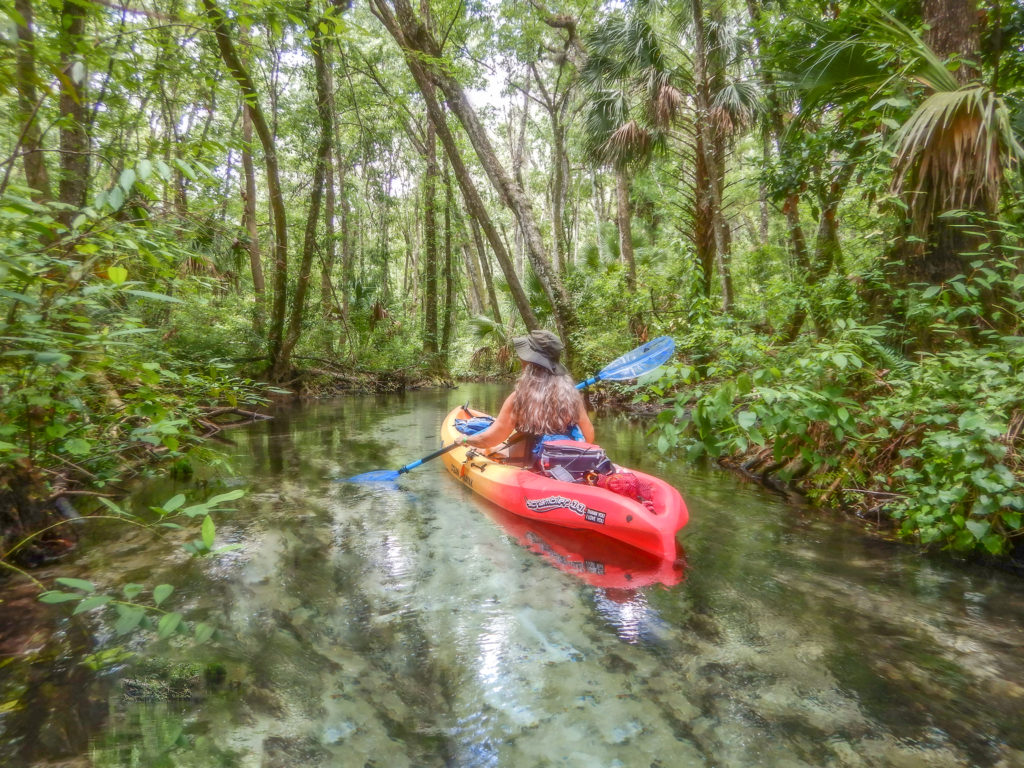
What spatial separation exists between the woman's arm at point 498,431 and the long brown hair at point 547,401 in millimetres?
240

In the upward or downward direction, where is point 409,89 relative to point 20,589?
upward

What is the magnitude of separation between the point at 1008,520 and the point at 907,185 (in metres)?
2.78

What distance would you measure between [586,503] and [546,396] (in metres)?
1.03

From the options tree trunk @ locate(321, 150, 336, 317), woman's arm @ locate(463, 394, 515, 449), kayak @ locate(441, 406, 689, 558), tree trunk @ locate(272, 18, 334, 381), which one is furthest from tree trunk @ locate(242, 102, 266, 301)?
kayak @ locate(441, 406, 689, 558)

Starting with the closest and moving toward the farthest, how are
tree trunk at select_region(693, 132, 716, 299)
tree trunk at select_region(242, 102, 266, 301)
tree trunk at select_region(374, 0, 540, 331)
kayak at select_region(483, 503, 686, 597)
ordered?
kayak at select_region(483, 503, 686, 597) < tree trunk at select_region(693, 132, 716, 299) < tree trunk at select_region(374, 0, 540, 331) < tree trunk at select_region(242, 102, 266, 301)

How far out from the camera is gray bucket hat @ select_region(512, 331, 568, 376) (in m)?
4.54

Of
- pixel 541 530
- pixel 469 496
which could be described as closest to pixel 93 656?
pixel 541 530

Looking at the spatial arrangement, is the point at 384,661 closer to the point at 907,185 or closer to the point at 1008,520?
the point at 1008,520

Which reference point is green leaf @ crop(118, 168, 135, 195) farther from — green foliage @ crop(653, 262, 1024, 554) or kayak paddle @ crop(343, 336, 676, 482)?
kayak paddle @ crop(343, 336, 676, 482)

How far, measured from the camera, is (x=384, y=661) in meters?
2.51

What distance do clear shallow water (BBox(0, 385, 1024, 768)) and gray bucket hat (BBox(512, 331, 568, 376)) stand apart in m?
1.41

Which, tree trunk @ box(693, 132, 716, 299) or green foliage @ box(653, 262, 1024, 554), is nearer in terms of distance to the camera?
green foliage @ box(653, 262, 1024, 554)

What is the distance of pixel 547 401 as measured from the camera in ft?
14.8

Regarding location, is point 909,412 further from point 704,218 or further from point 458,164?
point 458,164
